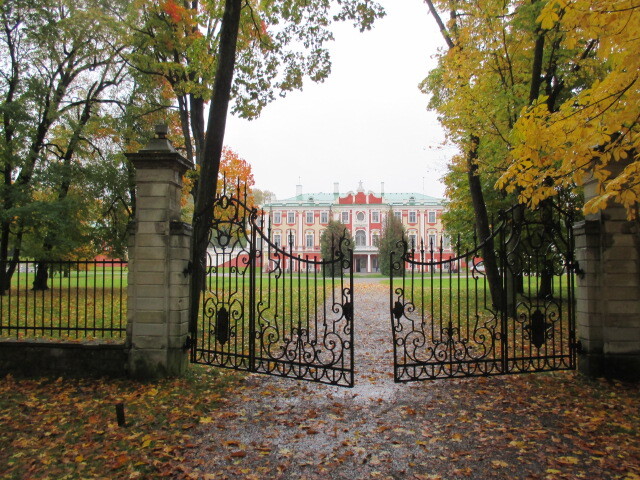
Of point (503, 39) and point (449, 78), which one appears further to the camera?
point (449, 78)

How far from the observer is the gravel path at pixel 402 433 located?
3664 millimetres

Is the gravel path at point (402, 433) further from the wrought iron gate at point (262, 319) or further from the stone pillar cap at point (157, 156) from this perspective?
the stone pillar cap at point (157, 156)

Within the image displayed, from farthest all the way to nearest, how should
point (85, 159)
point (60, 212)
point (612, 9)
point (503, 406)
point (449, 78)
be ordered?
point (85, 159) → point (60, 212) → point (449, 78) → point (503, 406) → point (612, 9)

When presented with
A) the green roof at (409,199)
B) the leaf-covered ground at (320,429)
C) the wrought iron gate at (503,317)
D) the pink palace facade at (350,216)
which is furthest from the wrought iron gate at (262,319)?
the green roof at (409,199)

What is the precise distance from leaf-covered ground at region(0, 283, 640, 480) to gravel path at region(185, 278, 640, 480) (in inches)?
0.6

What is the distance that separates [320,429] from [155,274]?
3.08 m

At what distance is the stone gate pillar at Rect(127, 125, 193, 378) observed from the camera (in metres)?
5.98

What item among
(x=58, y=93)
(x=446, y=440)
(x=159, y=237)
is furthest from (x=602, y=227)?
(x=58, y=93)

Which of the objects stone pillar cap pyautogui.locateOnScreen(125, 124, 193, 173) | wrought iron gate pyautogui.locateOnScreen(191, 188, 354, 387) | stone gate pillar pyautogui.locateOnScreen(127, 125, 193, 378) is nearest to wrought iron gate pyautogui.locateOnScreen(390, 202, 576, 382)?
wrought iron gate pyautogui.locateOnScreen(191, 188, 354, 387)

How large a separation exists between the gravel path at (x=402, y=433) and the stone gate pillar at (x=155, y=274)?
1.27 meters

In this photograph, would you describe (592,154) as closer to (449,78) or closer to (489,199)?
(449,78)

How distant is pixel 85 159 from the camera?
1941cm

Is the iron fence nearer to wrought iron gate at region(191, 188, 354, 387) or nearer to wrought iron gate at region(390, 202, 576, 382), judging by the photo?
wrought iron gate at region(191, 188, 354, 387)

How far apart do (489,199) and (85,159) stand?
1706 centimetres
